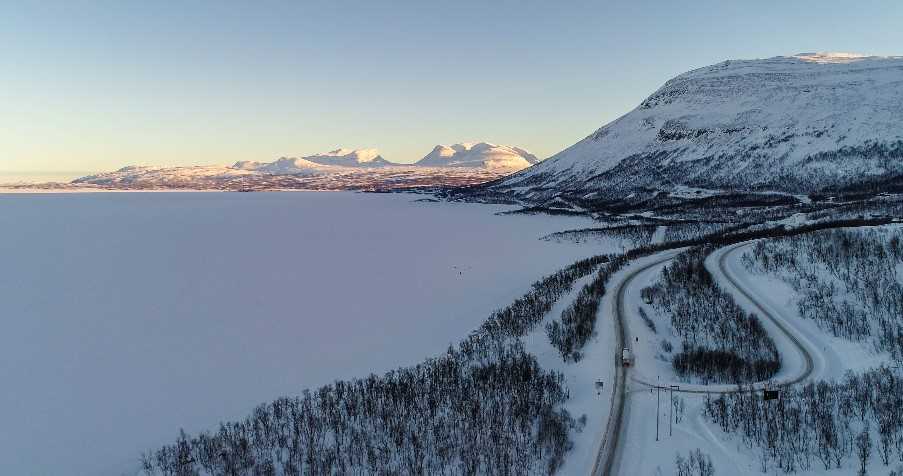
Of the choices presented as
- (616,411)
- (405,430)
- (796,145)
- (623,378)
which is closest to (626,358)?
(623,378)

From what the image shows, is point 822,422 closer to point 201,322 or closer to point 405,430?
point 405,430

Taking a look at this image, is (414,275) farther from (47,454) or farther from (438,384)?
(47,454)

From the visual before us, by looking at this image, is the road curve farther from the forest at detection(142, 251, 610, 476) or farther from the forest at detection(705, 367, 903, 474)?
the forest at detection(705, 367, 903, 474)

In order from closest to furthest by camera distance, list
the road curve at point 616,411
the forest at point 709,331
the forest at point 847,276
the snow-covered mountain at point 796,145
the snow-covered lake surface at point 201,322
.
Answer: the road curve at point 616,411
the snow-covered lake surface at point 201,322
the forest at point 709,331
the forest at point 847,276
the snow-covered mountain at point 796,145

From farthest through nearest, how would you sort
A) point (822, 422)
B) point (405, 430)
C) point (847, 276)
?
point (847, 276) → point (405, 430) → point (822, 422)

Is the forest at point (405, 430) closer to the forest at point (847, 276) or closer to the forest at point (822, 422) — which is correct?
the forest at point (822, 422)

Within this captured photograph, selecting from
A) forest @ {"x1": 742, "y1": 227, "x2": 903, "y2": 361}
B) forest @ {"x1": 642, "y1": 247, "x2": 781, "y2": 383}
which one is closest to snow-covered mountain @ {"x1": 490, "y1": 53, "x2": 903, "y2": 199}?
forest @ {"x1": 742, "y1": 227, "x2": 903, "y2": 361}

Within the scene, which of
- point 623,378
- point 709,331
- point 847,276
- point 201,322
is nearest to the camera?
point 623,378

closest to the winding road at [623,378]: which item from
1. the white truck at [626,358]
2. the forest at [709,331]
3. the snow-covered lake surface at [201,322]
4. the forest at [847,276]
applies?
the white truck at [626,358]

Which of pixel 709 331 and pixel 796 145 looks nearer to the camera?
pixel 709 331
